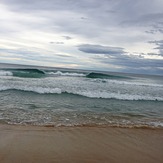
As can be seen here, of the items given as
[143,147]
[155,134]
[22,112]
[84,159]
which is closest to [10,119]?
[22,112]

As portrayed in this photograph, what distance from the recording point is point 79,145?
4.96m

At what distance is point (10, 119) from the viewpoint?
6.86 meters

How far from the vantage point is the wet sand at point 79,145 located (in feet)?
13.9

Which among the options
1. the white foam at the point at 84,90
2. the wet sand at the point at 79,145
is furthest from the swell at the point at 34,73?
the wet sand at the point at 79,145

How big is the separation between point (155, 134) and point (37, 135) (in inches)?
145

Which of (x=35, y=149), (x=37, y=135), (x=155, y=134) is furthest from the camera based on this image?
(x=155, y=134)

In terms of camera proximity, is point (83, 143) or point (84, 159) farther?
point (83, 143)

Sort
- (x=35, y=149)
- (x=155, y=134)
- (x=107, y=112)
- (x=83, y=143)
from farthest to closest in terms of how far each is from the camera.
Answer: (x=107, y=112) < (x=155, y=134) < (x=83, y=143) < (x=35, y=149)

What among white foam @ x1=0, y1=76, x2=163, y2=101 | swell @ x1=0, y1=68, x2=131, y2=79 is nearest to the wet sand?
white foam @ x1=0, y1=76, x2=163, y2=101

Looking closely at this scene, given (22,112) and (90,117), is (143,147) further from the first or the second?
(22,112)

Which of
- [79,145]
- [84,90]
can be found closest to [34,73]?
[84,90]

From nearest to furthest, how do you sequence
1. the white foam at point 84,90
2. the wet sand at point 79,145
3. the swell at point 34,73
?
the wet sand at point 79,145
the white foam at point 84,90
the swell at point 34,73

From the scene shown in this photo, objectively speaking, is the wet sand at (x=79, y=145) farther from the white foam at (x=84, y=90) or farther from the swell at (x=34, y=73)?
the swell at (x=34, y=73)

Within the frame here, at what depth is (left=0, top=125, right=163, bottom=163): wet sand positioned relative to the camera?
422 centimetres
